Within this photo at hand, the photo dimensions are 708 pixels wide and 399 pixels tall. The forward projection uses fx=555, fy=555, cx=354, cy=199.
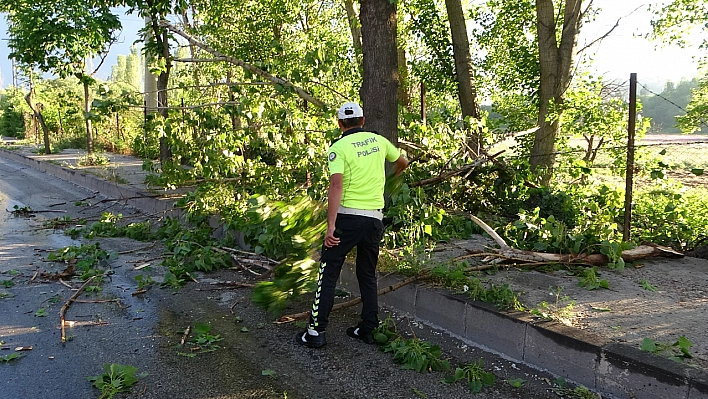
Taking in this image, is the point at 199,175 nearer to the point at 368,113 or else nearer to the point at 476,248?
the point at 368,113

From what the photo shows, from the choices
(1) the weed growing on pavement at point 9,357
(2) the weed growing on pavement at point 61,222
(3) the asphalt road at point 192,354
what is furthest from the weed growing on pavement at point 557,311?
(2) the weed growing on pavement at point 61,222

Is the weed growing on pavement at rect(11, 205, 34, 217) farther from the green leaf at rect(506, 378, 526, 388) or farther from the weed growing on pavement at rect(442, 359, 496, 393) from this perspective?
the green leaf at rect(506, 378, 526, 388)

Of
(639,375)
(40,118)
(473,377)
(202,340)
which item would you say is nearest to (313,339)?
(202,340)

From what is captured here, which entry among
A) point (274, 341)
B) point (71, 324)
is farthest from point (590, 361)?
point (71, 324)

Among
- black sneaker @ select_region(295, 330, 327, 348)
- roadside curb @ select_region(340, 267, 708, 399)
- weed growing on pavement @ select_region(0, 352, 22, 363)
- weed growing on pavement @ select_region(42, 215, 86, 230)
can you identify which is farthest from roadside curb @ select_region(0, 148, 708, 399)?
weed growing on pavement @ select_region(42, 215, 86, 230)

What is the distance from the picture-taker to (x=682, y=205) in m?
7.09

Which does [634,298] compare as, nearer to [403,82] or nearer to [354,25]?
[403,82]

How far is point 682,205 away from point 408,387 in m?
5.27

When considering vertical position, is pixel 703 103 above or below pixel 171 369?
above

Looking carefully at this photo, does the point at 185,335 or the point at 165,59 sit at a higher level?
the point at 165,59

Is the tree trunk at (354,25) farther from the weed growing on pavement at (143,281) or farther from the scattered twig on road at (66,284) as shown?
the scattered twig on road at (66,284)

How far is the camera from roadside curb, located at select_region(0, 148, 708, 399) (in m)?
3.29

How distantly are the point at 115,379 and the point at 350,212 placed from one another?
6.69 feet

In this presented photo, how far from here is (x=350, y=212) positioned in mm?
4398
